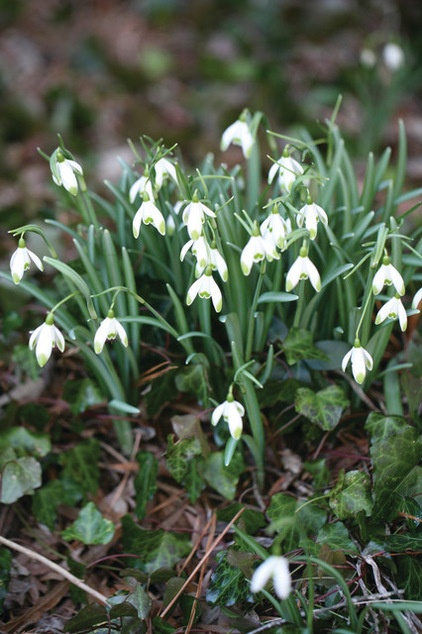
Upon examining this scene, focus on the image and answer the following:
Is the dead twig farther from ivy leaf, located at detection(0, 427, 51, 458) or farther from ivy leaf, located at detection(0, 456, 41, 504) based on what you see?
ivy leaf, located at detection(0, 427, 51, 458)

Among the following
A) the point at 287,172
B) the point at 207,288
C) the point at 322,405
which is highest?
the point at 287,172

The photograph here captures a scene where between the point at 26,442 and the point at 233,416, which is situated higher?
the point at 233,416

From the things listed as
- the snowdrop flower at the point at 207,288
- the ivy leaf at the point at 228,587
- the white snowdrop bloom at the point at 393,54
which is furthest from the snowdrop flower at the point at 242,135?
the white snowdrop bloom at the point at 393,54

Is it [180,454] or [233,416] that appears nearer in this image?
[233,416]

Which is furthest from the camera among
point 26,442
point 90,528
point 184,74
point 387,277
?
point 184,74

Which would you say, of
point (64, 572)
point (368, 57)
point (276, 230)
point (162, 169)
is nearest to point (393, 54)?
point (368, 57)

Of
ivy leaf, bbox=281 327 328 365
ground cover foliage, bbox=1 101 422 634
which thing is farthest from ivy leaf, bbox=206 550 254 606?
ivy leaf, bbox=281 327 328 365

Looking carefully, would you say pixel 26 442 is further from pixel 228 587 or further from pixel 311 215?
pixel 311 215
